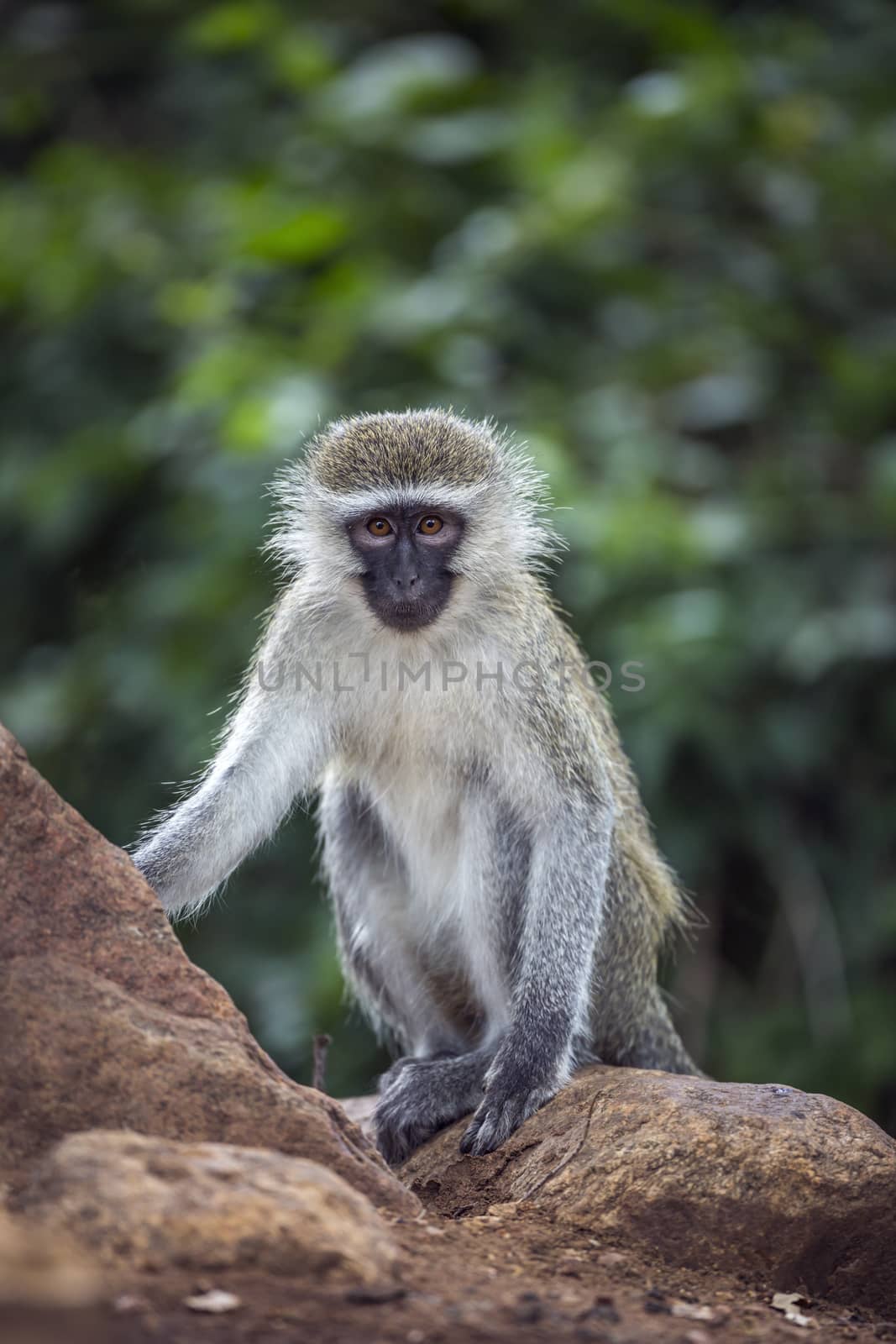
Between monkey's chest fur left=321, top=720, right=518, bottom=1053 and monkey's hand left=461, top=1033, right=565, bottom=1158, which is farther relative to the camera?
monkey's chest fur left=321, top=720, right=518, bottom=1053

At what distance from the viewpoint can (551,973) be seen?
5.19 meters

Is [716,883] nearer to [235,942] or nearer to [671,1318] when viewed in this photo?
[235,942]

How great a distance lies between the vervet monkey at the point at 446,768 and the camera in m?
5.23

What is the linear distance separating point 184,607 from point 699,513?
2.67 meters

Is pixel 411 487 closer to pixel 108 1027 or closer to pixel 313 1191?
pixel 108 1027

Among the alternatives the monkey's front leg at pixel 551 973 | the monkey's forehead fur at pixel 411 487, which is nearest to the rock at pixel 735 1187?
the monkey's front leg at pixel 551 973

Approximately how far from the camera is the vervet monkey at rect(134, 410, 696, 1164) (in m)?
5.23

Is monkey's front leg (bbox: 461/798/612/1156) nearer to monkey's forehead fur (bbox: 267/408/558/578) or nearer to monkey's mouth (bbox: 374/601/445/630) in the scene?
monkey's mouth (bbox: 374/601/445/630)

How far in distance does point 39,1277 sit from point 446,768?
310 cm

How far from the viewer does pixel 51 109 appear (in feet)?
36.8

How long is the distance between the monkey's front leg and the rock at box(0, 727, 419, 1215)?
88 cm

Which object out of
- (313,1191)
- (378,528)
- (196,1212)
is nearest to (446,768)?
(378,528)

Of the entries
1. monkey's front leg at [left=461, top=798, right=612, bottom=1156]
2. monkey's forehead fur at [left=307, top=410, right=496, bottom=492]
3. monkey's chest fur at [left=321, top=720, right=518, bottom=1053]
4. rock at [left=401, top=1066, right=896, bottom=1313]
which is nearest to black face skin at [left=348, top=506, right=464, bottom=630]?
monkey's forehead fur at [left=307, top=410, right=496, bottom=492]

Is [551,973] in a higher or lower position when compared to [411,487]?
Answer: lower
